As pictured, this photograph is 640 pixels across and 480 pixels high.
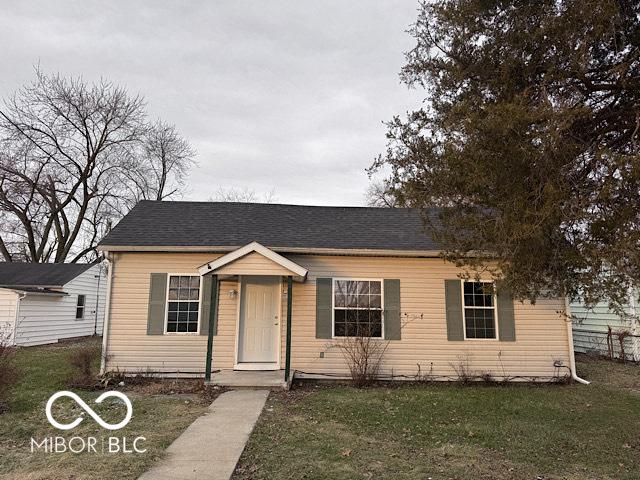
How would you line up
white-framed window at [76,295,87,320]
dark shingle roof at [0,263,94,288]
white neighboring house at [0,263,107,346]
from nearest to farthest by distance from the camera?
white neighboring house at [0,263,107,346] < dark shingle roof at [0,263,94,288] < white-framed window at [76,295,87,320]

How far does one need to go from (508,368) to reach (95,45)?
531 inches

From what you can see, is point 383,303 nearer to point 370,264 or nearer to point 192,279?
point 370,264

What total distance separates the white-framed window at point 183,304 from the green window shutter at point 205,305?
Result: 0.12 m

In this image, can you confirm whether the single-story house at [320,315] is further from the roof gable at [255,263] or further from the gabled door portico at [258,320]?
the roof gable at [255,263]

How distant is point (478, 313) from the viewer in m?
9.51

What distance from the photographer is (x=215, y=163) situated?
25.0 metres

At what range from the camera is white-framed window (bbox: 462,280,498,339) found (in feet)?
30.9

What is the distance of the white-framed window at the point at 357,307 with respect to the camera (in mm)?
9367

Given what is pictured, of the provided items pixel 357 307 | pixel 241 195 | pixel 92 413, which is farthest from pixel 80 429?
pixel 241 195

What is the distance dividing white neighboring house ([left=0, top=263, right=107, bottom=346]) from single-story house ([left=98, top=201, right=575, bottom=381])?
7574 millimetres

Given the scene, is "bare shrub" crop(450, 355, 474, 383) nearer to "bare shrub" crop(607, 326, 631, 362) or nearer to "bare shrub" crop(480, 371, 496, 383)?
"bare shrub" crop(480, 371, 496, 383)

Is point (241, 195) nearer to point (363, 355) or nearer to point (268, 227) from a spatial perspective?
point (268, 227)

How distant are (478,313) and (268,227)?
18.0 feet

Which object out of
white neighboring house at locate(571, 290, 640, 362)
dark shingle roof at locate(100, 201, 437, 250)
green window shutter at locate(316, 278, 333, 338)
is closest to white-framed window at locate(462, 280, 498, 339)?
dark shingle roof at locate(100, 201, 437, 250)
